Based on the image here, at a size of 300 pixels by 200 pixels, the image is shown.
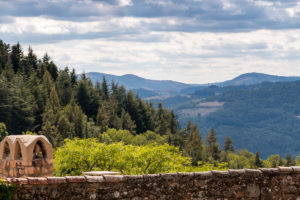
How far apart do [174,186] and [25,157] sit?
10.1 metres

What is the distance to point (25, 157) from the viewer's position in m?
22.0

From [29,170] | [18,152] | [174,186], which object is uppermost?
[174,186]

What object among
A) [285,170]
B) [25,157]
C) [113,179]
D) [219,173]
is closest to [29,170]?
[25,157]

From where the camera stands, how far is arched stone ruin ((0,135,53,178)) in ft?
72.6

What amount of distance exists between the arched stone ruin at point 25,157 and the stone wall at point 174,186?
9.84 metres

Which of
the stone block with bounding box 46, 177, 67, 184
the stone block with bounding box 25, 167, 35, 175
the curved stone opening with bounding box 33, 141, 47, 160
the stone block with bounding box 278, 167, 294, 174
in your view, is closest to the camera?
the stone block with bounding box 46, 177, 67, 184

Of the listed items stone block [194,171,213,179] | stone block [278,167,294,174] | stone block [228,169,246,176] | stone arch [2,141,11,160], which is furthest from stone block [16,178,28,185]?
stone arch [2,141,11,160]

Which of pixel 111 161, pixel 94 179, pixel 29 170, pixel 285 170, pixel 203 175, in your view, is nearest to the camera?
pixel 94 179

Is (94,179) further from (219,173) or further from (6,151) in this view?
(6,151)

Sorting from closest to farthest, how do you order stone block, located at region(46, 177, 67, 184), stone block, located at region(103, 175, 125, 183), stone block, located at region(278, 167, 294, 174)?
stone block, located at region(46, 177, 67, 184) < stone block, located at region(103, 175, 125, 183) < stone block, located at region(278, 167, 294, 174)

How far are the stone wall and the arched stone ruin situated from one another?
9837 mm

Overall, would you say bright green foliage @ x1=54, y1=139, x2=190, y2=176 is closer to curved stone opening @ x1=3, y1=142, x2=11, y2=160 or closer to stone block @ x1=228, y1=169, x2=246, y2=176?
curved stone opening @ x1=3, y1=142, x2=11, y2=160

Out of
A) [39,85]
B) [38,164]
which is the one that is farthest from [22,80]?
[38,164]

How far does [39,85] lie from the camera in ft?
615
